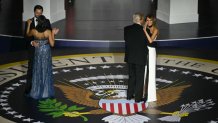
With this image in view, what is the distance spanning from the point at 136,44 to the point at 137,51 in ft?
0.37

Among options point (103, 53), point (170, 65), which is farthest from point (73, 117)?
point (103, 53)

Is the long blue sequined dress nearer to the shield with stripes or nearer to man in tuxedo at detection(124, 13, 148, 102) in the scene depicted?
the shield with stripes

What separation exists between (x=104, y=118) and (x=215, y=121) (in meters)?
1.60

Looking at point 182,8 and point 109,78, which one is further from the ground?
point 182,8

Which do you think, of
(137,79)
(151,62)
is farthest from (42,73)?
(151,62)

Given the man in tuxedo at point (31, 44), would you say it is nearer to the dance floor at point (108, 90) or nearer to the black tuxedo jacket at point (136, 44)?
the dance floor at point (108, 90)

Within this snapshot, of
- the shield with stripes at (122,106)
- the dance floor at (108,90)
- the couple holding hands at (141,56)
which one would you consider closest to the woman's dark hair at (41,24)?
the dance floor at (108,90)

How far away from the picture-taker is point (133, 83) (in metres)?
8.97

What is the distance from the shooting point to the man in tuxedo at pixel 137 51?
28.5ft

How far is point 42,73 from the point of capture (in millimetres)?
9016

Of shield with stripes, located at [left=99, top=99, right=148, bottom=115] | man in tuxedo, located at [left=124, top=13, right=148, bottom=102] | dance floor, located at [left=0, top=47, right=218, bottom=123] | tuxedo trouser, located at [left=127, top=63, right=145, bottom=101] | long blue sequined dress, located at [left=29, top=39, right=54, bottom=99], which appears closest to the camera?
dance floor, located at [left=0, top=47, right=218, bottom=123]

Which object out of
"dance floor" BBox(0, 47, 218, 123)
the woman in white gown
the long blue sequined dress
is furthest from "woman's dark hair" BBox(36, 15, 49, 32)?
the woman in white gown

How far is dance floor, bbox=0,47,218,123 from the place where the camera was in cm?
823

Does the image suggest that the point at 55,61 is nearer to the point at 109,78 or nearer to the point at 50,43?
the point at 109,78
